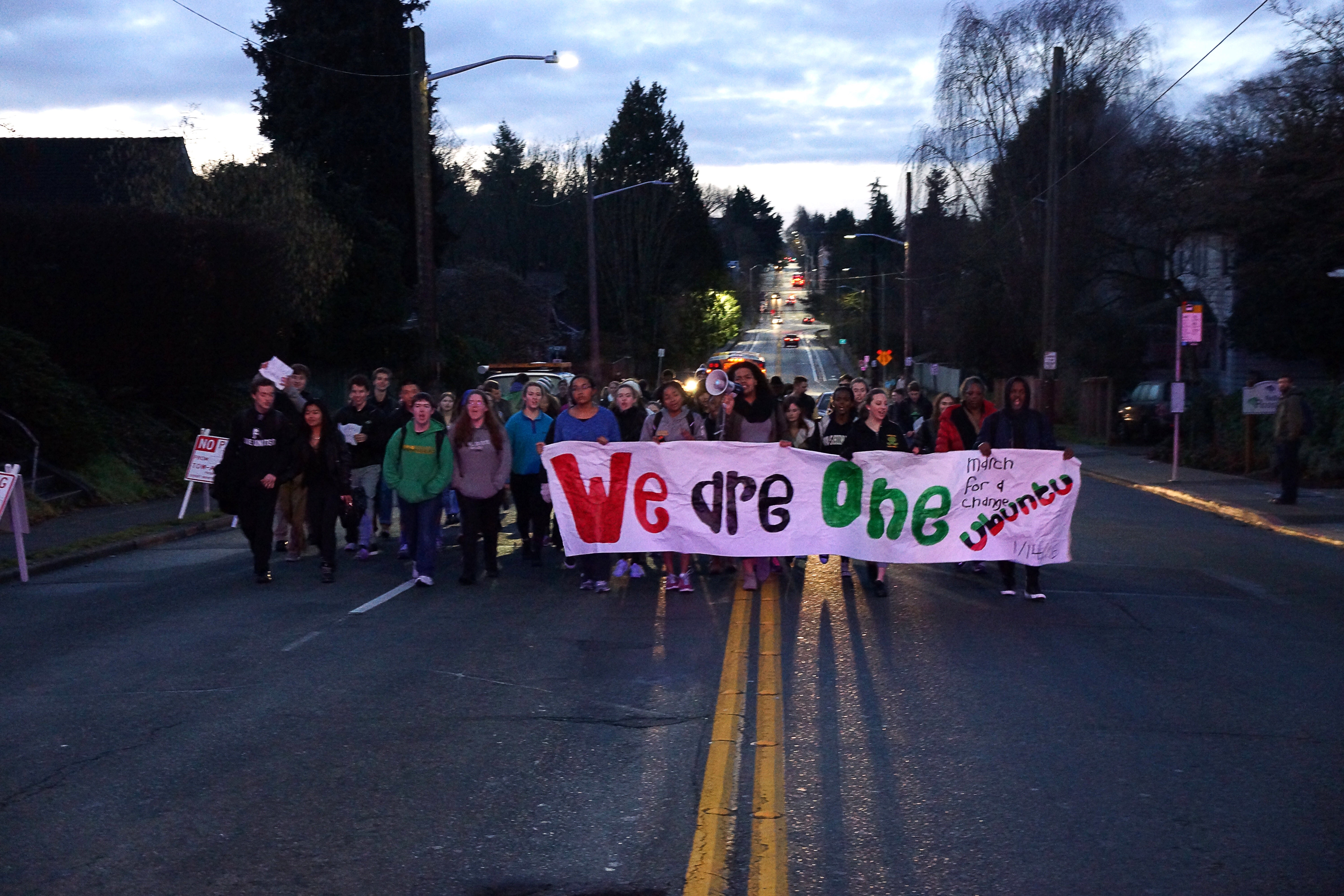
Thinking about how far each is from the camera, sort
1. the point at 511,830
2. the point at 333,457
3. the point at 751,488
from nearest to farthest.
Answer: the point at 511,830 < the point at 751,488 < the point at 333,457

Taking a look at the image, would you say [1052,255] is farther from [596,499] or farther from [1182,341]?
[596,499]

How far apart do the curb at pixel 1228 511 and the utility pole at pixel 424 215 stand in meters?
13.0

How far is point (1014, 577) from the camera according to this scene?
11.5 m

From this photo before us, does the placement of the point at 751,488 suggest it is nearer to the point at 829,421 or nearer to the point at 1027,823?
the point at 829,421

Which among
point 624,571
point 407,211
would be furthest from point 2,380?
point 407,211

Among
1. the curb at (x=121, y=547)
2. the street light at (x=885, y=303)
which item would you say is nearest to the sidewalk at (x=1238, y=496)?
the curb at (x=121, y=547)

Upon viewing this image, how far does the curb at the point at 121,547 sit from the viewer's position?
43.6 ft

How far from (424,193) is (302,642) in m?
15.7

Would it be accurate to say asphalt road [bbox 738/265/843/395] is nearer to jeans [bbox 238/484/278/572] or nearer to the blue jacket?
the blue jacket

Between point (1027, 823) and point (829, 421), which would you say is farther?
point (829, 421)

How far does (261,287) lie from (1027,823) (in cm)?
2142

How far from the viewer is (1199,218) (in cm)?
2981

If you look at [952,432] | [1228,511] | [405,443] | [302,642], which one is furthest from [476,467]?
[1228,511]

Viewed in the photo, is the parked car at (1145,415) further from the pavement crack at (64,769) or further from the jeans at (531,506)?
the pavement crack at (64,769)
